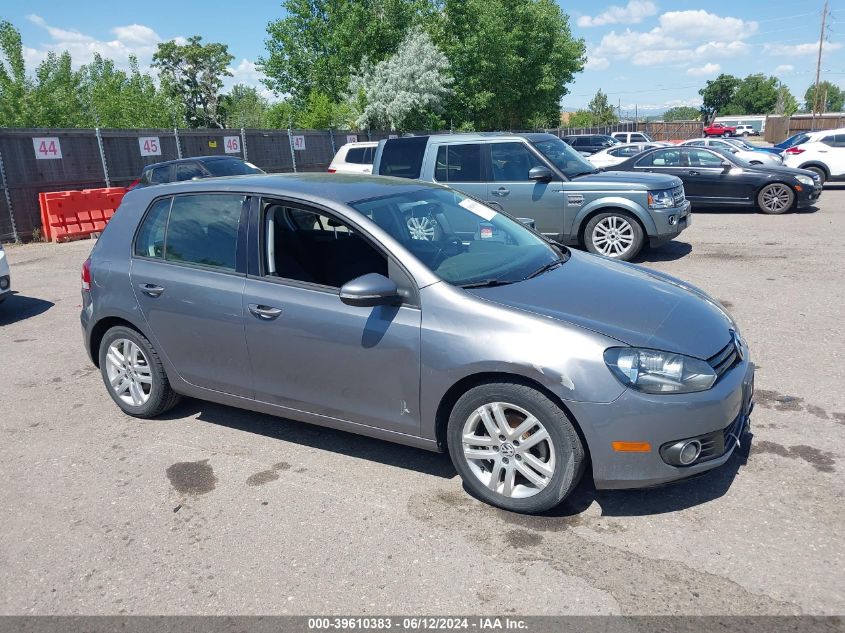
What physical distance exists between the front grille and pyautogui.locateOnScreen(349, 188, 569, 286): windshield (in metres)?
1.13

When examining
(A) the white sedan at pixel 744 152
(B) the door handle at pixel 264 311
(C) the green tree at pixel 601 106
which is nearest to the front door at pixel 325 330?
(B) the door handle at pixel 264 311

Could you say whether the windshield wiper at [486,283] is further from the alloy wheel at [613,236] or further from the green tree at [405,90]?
the green tree at [405,90]

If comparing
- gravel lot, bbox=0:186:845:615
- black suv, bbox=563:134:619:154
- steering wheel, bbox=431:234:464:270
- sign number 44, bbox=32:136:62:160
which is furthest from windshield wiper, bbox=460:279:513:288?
black suv, bbox=563:134:619:154

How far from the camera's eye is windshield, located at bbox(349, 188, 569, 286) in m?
4.00

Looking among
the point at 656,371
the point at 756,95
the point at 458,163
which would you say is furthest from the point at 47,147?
the point at 756,95

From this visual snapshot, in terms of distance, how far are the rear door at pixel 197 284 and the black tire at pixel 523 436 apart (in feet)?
4.89

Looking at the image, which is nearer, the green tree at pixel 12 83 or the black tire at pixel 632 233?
the black tire at pixel 632 233

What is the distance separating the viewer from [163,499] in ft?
12.9

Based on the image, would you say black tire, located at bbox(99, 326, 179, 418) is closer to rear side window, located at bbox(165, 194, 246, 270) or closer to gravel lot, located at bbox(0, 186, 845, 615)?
Answer: gravel lot, located at bbox(0, 186, 845, 615)

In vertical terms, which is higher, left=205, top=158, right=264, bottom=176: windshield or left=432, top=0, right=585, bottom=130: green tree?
left=432, top=0, right=585, bottom=130: green tree

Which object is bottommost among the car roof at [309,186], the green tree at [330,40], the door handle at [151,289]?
the door handle at [151,289]

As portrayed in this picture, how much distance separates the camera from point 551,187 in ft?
32.4

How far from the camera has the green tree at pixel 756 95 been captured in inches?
5084

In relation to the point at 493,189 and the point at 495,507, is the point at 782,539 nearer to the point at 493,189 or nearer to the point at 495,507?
the point at 495,507
